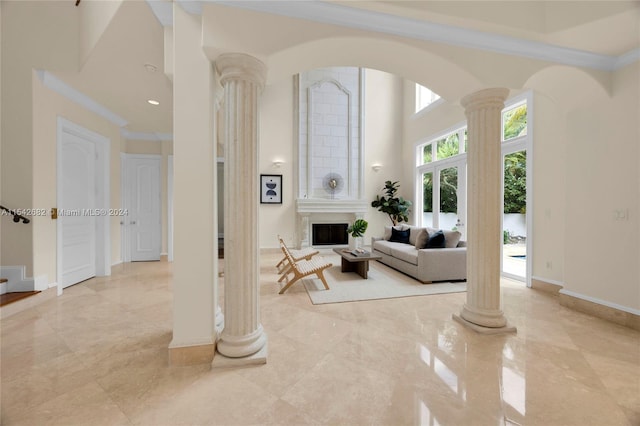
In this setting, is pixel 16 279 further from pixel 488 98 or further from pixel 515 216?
pixel 515 216

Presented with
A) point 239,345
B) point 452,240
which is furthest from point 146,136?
point 452,240

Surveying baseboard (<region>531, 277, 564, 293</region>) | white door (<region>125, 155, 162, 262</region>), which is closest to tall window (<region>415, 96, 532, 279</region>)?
baseboard (<region>531, 277, 564, 293</region>)

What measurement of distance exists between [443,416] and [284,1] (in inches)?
112

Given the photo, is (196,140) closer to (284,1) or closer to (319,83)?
(284,1)

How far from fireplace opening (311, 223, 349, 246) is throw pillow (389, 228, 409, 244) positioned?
1765 mm

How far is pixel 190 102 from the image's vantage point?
187 cm

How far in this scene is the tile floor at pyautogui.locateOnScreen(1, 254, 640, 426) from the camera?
143cm

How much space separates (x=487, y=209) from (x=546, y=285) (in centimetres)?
208

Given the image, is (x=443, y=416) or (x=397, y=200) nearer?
(x=443, y=416)

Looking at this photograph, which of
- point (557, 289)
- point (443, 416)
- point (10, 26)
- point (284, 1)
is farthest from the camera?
point (557, 289)

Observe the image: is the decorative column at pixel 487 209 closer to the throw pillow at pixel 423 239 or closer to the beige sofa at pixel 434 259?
the beige sofa at pixel 434 259

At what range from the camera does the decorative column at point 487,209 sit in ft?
7.89

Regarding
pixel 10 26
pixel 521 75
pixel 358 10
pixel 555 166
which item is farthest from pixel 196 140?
pixel 555 166

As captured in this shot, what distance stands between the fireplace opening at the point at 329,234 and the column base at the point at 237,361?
201 inches
